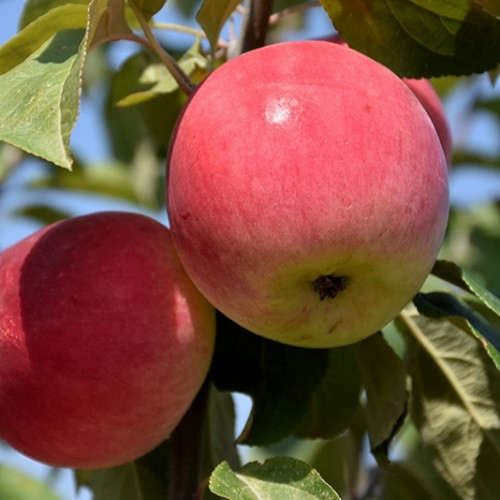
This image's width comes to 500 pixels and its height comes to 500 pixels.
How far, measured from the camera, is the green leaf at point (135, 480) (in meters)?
1.58

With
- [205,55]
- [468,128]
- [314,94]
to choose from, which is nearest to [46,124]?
[314,94]

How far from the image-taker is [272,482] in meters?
1.27

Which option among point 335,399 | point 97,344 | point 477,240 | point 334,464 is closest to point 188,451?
point 97,344

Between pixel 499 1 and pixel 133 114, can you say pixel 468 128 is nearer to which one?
pixel 133 114

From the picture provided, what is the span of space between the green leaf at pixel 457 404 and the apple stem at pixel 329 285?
1.33ft

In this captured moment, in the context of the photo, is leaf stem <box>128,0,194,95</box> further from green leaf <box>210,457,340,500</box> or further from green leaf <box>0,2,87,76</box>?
green leaf <box>210,457,340,500</box>

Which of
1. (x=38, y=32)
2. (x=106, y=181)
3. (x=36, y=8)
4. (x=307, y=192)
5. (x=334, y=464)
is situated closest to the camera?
(x=307, y=192)

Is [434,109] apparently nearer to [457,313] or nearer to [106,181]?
[457,313]

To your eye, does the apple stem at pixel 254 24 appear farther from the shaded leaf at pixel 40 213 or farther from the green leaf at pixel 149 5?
the shaded leaf at pixel 40 213

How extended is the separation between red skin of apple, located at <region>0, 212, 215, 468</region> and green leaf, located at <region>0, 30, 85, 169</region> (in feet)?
0.85

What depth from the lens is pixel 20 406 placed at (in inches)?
51.5

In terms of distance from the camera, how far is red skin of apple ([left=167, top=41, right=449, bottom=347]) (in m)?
1.10

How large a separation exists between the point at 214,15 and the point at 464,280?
20.2 inches

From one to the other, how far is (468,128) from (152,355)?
2.32 m
